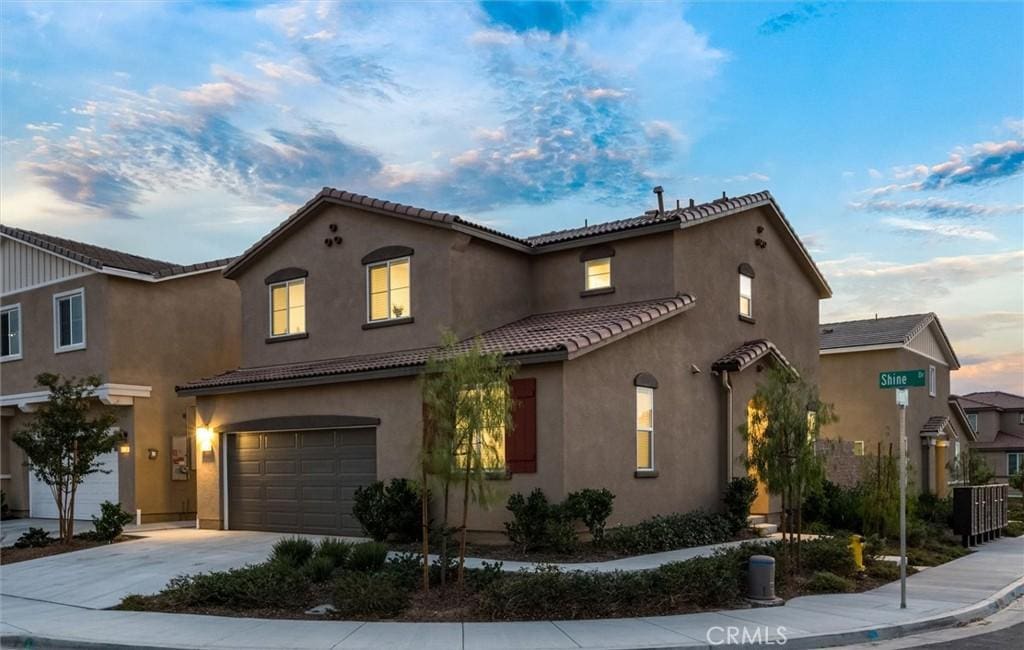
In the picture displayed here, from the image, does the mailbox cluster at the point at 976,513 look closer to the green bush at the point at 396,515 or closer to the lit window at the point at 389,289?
the green bush at the point at 396,515

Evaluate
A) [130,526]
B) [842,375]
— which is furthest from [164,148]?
[842,375]

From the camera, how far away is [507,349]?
16344mm

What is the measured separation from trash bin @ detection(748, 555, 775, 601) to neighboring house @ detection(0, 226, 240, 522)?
1536 centimetres

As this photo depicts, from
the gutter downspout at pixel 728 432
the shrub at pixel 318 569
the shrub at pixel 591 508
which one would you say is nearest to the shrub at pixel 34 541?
the shrub at pixel 318 569

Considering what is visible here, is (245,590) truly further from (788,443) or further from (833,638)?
(788,443)

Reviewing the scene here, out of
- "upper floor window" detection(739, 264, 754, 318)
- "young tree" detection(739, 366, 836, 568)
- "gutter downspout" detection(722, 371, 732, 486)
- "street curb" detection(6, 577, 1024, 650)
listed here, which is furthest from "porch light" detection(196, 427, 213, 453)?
"young tree" detection(739, 366, 836, 568)


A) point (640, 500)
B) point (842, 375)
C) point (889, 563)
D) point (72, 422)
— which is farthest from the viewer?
point (842, 375)

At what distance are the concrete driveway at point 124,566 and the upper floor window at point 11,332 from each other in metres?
9.30

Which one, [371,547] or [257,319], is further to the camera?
[257,319]

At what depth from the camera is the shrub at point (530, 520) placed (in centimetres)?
1525

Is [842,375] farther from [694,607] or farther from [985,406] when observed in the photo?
[985,406]

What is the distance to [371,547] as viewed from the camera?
516 inches

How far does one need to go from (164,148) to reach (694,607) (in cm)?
1608

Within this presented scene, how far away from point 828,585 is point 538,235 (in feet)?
43.1
